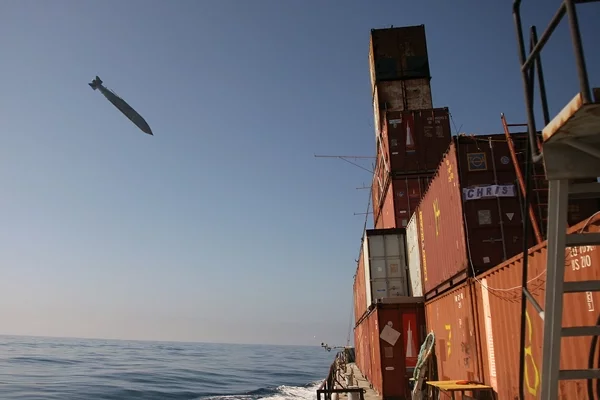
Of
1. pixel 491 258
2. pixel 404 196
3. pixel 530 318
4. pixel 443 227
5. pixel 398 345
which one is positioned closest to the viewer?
pixel 530 318

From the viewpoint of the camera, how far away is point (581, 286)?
3119mm

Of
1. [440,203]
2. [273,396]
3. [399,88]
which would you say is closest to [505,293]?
[440,203]

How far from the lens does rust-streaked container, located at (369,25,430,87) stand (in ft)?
98.3

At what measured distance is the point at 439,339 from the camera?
13.5 meters

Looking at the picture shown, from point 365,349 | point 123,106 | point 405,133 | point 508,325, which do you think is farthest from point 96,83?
point 508,325

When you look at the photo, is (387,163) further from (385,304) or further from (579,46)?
(579,46)

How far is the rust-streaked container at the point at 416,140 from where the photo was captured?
74.2ft

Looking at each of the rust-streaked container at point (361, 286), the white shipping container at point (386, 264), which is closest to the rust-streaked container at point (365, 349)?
the rust-streaked container at point (361, 286)

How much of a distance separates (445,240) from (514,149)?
9.54ft

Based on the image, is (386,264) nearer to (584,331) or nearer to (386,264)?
(386,264)

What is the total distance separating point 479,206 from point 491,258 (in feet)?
4.21

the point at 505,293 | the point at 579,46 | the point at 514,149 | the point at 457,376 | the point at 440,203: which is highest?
the point at 514,149

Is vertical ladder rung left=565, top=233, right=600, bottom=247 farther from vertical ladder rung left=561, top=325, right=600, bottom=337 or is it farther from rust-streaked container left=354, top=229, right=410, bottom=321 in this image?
rust-streaked container left=354, top=229, right=410, bottom=321

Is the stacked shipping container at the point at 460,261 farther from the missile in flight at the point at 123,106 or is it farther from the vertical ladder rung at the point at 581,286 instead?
the missile in flight at the point at 123,106
